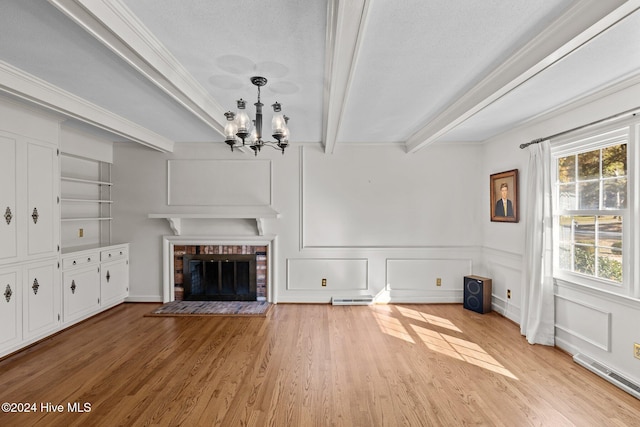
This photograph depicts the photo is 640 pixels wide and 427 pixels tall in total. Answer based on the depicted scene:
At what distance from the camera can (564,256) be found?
10.8ft

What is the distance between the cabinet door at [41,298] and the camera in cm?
315

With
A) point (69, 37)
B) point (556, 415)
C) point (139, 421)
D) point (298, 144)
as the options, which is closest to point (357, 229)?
point (298, 144)

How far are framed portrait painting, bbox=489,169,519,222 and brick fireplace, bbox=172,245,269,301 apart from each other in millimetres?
3391

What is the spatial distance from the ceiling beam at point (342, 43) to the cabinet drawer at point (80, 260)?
11.6ft

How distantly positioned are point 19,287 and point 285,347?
2.71 metres

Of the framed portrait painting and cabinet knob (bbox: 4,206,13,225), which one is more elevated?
the framed portrait painting

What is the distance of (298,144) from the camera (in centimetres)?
474

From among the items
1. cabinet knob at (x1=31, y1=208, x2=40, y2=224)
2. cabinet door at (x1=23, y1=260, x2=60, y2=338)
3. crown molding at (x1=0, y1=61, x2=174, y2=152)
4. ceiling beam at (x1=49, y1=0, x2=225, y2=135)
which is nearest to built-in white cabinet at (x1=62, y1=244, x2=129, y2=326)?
cabinet door at (x1=23, y1=260, x2=60, y2=338)

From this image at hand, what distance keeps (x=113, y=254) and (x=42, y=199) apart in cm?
132

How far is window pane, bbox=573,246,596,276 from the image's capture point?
296 centimetres

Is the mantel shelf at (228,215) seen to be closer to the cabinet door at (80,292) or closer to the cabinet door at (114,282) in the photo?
the cabinet door at (114,282)

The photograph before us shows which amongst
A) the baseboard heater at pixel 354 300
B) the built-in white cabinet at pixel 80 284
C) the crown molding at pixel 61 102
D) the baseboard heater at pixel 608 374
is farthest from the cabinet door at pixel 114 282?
the baseboard heater at pixel 608 374

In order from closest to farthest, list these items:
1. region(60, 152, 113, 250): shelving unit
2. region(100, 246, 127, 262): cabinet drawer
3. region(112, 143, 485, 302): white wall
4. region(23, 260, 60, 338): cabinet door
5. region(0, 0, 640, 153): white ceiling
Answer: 1. region(0, 0, 640, 153): white ceiling
2. region(23, 260, 60, 338): cabinet door
3. region(60, 152, 113, 250): shelving unit
4. region(100, 246, 127, 262): cabinet drawer
5. region(112, 143, 485, 302): white wall

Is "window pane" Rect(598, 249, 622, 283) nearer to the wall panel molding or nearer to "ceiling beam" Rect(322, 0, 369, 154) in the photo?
the wall panel molding
